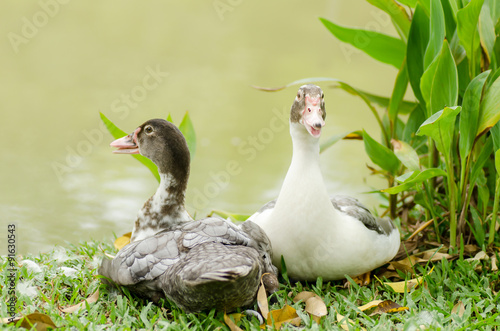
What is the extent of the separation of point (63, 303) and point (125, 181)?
1.85 m

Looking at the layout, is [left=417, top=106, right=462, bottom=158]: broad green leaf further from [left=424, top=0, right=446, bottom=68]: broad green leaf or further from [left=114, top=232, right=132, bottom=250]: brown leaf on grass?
[left=114, top=232, right=132, bottom=250]: brown leaf on grass

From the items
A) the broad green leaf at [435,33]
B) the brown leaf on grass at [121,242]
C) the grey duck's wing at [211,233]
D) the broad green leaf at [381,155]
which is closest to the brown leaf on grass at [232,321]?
the grey duck's wing at [211,233]

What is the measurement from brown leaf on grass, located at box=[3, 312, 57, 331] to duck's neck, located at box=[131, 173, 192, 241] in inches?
17.9

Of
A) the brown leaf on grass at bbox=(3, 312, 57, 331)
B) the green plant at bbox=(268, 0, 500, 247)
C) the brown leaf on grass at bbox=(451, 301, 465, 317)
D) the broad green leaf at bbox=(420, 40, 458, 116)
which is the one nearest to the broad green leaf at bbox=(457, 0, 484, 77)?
the green plant at bbox=(268, 0, 500, 247)

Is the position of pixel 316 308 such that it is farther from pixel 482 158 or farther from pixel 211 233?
pixel 482 158

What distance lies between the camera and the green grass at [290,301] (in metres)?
1.65

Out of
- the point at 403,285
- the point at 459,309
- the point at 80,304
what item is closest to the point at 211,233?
the point at 80,304

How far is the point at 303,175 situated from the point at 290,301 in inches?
17.4

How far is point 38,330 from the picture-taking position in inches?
61.6

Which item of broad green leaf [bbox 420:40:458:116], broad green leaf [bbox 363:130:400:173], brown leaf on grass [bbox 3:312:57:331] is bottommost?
brown leaf on grass [bbox 3:312:57:331]

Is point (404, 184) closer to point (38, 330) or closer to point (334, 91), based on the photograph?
point (38, 330)

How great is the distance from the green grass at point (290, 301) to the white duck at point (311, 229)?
8cm

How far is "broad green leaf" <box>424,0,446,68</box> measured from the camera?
1.98 m

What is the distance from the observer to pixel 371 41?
244 cm
